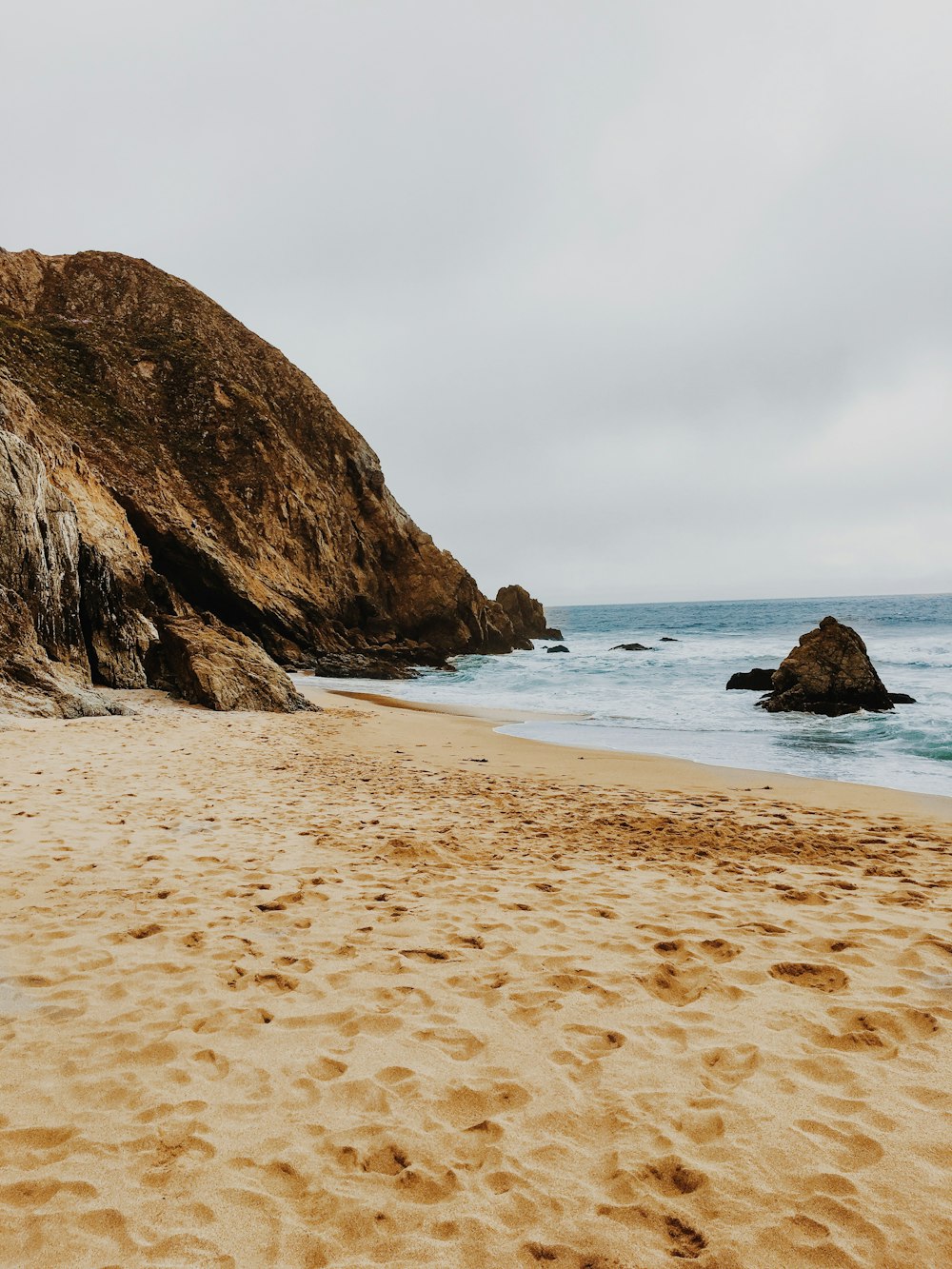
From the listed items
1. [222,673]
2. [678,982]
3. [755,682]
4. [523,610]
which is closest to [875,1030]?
[678,982]

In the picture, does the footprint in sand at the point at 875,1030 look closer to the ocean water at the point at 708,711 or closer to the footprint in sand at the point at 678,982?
the footprint in sand at the point at 678,982

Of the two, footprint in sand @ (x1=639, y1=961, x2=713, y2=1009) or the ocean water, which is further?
the ocean water

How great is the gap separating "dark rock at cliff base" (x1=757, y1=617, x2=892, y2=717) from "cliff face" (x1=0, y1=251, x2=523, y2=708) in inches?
615

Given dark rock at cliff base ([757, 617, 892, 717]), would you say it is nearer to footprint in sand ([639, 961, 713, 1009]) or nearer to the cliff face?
the cliff face

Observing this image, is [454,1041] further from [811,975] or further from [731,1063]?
[811,975]

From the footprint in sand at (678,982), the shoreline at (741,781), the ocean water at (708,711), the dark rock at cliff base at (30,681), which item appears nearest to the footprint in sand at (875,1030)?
the footprint in sand at (678,982)

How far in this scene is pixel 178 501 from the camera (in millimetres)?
35000

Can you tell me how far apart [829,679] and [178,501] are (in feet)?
104

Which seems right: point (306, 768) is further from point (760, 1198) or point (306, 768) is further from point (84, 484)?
point (84, 484)

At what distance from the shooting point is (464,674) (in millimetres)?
35844

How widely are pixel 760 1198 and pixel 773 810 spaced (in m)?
7.26

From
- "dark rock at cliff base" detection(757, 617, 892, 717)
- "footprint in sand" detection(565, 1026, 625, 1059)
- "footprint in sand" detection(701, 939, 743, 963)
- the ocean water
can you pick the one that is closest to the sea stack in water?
the ocean water

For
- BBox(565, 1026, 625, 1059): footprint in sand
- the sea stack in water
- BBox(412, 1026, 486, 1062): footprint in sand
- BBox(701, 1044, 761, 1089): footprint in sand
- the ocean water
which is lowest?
the ocean water

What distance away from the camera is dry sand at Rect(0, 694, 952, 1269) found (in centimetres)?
245
